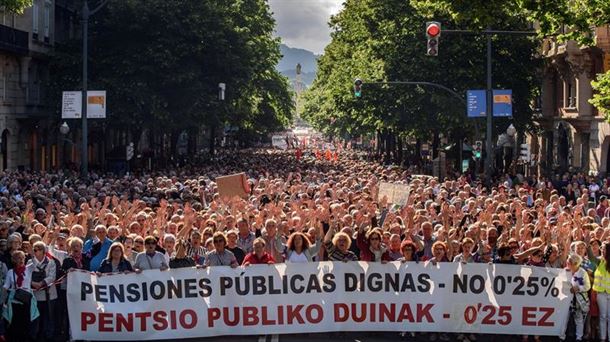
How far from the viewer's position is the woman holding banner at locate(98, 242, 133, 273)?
1268 cm

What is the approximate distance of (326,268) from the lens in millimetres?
12922

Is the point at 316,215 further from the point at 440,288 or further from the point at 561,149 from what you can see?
the point at 561,149

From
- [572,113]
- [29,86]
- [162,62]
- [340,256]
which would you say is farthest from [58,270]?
[572,113]

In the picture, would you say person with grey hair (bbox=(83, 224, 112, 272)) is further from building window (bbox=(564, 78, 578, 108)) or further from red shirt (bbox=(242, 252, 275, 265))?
building window (bbox=(564, 78, 578, 108))

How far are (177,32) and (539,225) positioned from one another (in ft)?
113

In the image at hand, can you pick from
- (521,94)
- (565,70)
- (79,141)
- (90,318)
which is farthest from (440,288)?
(79,141)

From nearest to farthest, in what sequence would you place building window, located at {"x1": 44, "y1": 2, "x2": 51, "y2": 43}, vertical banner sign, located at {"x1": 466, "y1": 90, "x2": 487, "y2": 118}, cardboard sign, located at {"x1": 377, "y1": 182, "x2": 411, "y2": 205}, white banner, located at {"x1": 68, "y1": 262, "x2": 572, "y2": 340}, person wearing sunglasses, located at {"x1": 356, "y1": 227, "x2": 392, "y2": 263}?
white banner, located at {"x1": 68, "y1": 262, "x2": 572, "y2": 340} < person wearing sunglasses, located at {"x1": 356, "y1": 227, "x2": 392, "y2": 263} < cardboard sign, located at {"x1": 377, "y1": 182, "x2": 411, "y2": 205} < vertical banner sign, located at {"x1": 466, "y1": 90, "x2": 487, "y2": 118} < building window, located at {"x1": 44, "y1": 2, "x2": 51, "y2": 43}

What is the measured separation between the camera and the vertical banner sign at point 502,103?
36.1 metres

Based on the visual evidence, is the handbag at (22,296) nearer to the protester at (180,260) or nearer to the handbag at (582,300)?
the protester at (180,260)

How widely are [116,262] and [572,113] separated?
38.2m

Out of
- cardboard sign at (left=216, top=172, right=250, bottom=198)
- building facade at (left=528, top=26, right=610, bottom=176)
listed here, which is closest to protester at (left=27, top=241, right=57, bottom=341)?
cardboard sign at (left=216, top=172, right=250, bottom=198)

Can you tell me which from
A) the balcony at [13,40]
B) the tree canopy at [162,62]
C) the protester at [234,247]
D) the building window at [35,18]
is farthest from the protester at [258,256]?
the building window at [35,18]

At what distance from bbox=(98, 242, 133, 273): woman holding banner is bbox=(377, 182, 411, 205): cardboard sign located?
447 inches

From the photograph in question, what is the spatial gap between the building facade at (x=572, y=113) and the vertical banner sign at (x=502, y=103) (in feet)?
20.9
